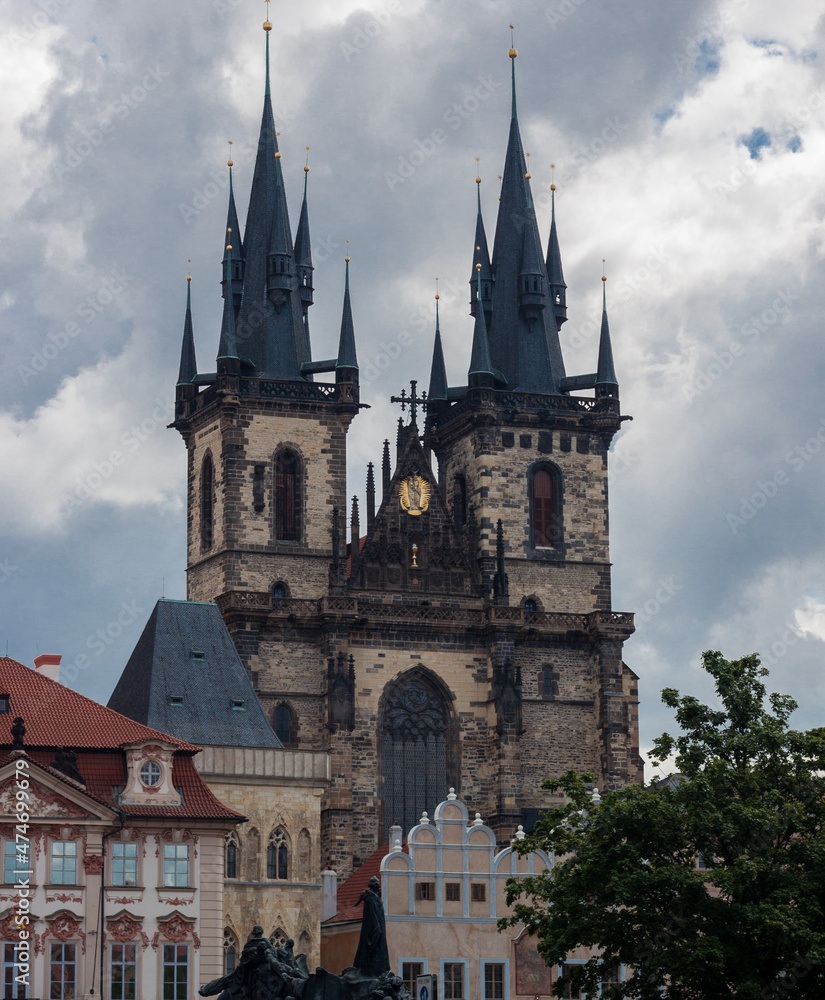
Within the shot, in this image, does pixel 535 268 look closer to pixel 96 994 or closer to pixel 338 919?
pixel 338 919

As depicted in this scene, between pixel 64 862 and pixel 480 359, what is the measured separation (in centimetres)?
3579

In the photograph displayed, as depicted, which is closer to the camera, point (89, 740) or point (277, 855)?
point (89, 740)

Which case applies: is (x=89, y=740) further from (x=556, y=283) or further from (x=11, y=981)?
(x=556, y=283)

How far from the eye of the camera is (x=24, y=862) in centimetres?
5197

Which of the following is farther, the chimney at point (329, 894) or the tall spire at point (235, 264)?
the tall spire at point (235, 264)

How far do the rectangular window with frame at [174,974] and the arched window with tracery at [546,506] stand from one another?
33.1m

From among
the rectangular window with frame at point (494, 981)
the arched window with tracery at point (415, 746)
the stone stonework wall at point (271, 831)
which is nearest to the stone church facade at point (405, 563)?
the arched window with tracery at point (415, 746)

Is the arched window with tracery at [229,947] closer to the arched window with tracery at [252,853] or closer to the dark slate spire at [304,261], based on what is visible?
the arched window with tracery at [252,853]

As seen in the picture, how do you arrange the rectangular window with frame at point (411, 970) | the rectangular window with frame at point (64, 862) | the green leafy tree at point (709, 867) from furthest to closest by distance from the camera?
the rectangular window with frame at point (411, 970) < the rectangular window with frame at point (64, 862) < the green leafy tree at point (709, 867)

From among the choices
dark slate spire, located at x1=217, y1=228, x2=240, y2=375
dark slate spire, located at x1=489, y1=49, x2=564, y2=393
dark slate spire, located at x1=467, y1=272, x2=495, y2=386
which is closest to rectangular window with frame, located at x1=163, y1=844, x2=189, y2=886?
dark slate spire, located at x1=217, y1=228, x2=240, y2=375

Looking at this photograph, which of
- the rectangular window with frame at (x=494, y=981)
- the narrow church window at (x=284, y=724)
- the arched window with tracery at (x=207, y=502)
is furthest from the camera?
the arched window with tracery at (x=207, y=502)

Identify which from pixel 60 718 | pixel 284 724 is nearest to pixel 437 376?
pixel 284 724

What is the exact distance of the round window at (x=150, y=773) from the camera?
54250 mm

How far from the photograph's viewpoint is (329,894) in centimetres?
6588
